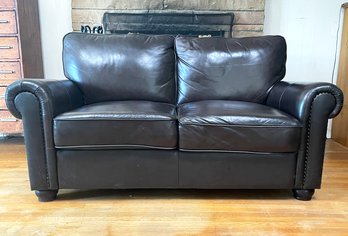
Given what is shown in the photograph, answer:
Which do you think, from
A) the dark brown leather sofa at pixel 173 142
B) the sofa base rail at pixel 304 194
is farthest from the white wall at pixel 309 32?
the sofa base rail at pixel 304 194

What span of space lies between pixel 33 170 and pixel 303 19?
2.74 metres

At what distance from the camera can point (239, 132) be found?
1410mm

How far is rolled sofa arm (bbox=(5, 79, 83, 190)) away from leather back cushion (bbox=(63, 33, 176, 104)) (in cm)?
38

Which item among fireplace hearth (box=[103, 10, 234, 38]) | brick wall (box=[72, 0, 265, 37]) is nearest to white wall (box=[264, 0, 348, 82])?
brick wall (box=[72, 0, 265, 37])

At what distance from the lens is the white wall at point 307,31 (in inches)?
110

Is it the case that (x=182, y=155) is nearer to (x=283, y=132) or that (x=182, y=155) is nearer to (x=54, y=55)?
(x=283, y=132)

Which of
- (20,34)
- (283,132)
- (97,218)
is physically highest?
(20,34)

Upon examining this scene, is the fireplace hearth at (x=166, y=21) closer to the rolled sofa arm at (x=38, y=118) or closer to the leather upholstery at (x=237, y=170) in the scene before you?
the rolled sofa arm at (x=38, y=118)

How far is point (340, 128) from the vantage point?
8.89 ft

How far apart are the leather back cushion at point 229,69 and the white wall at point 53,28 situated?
152cm

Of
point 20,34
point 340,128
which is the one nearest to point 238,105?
point 340,128

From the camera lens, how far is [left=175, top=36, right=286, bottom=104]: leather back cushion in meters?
1.89

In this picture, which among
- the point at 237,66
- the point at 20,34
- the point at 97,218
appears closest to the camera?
the point at 97,218

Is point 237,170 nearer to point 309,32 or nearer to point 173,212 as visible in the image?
point 173,212
